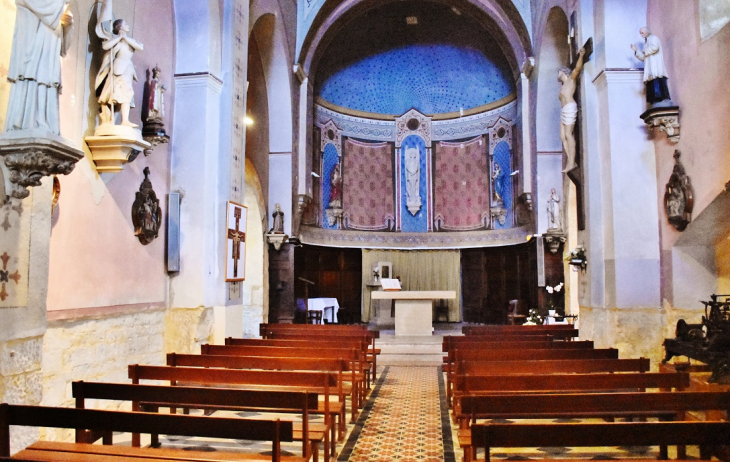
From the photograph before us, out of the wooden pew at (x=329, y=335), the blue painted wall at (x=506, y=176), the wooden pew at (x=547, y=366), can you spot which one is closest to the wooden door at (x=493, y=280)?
the blue painted wall at (x=506, y=176)

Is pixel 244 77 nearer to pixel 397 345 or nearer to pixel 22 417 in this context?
pixel 397 345

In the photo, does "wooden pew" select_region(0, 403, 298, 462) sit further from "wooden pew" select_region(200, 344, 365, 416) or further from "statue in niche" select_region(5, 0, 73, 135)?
"wooden pew" select_region(200, 344, 365, 416)

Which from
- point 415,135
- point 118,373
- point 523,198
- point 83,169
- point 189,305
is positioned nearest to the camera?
point 83,169

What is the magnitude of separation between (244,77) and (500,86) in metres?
10.9

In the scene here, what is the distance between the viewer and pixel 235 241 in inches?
332

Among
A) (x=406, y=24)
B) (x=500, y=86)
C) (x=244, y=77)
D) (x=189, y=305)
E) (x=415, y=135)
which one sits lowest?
(x=189, y=305)

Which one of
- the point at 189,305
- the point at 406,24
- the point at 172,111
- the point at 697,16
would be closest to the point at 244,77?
the point at 172,111

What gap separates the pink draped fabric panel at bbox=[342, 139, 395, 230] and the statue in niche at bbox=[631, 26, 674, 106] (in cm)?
1171

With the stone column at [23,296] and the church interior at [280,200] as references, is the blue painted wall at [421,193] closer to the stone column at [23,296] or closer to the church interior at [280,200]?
the church interior at [280,200]

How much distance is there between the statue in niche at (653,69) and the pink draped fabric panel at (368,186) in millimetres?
11710

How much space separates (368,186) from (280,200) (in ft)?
16.5

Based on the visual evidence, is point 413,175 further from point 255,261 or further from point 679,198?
point 679,198

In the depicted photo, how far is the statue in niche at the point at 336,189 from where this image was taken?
17.8m

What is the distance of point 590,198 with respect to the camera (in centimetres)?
818
